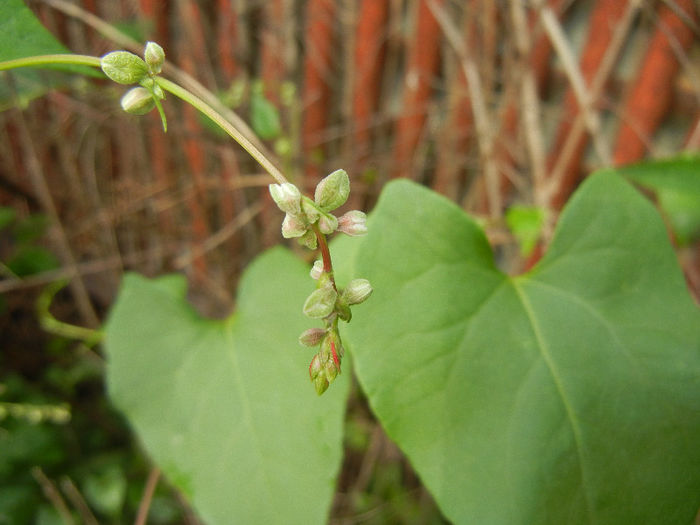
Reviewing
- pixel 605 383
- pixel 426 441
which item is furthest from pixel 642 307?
pixel 426 441

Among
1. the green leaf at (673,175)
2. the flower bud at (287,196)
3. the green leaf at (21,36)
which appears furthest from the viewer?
the green leaf at (673,175)

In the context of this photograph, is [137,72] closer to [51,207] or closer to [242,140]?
[242,140]

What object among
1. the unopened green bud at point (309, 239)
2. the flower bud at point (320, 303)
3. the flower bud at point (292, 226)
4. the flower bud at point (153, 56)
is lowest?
the flower bud at point (320, 303)

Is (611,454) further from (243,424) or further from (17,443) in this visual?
(17,443)

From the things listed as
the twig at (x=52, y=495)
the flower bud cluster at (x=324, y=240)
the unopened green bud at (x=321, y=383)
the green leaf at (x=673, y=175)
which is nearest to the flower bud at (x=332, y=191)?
the flower bud cluster at (x=324, y=240)

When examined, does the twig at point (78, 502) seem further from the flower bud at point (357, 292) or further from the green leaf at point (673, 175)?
the green leaf at point (673, 175)
